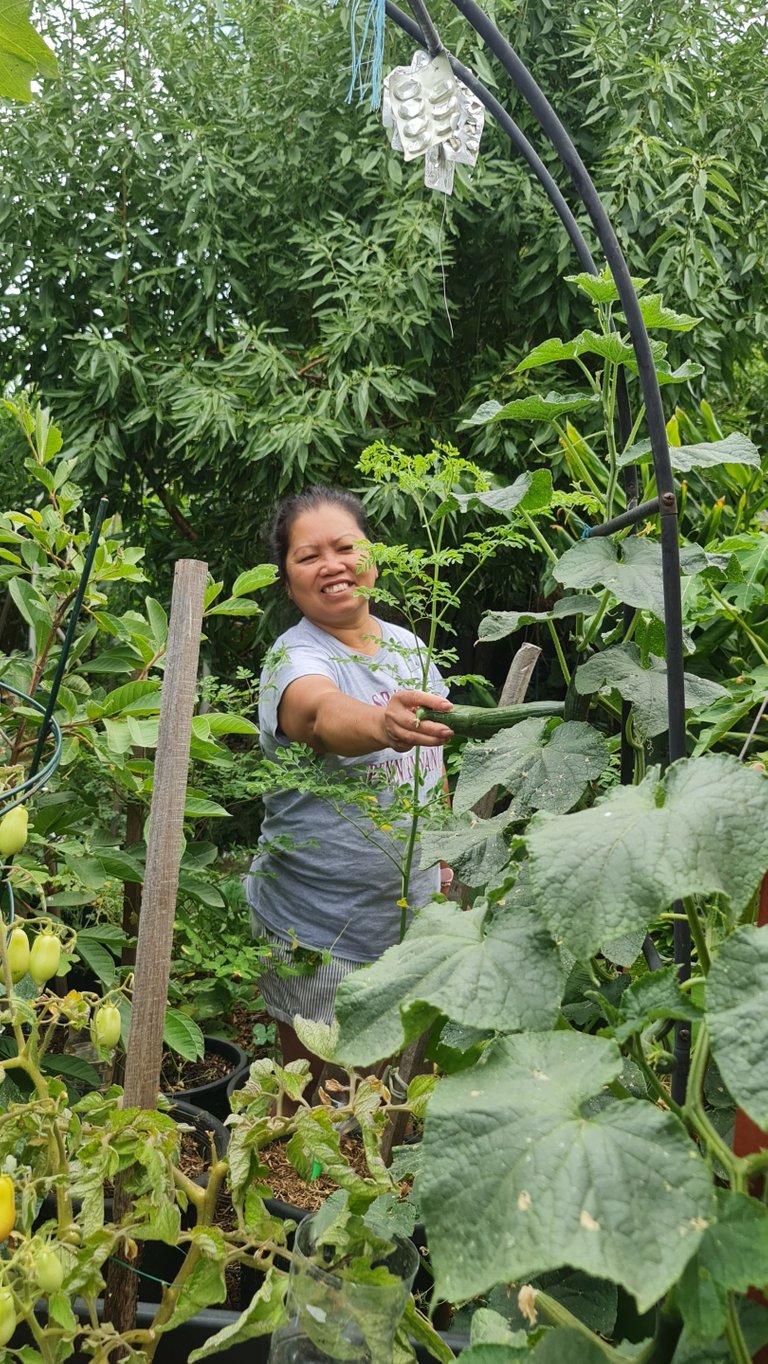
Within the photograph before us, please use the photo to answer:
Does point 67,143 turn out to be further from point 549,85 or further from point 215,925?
point 215,925

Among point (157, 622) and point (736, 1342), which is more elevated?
point (157, 622)

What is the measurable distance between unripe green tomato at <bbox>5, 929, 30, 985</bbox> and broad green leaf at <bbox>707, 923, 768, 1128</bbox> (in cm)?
62

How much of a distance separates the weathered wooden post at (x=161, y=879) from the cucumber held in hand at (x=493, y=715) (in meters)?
0.27

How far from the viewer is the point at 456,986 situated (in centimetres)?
55

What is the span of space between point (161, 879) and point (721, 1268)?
0.73 m

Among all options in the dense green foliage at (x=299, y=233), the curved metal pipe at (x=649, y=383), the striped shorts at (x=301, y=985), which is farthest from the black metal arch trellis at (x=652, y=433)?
the dense green foliage at (x=299, y=233)

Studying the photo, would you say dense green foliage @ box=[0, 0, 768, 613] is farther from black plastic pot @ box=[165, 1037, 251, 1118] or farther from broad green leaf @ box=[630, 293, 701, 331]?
broad green leaf @ box=[630, 293, 701, 331]

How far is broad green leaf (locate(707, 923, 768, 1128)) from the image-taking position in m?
0.45

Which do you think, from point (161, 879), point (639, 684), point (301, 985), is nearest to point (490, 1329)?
point (639, 684)

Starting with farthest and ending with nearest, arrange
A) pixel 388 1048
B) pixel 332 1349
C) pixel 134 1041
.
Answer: pixel 134 1041, pixel 332 1349, pixel 388 1048

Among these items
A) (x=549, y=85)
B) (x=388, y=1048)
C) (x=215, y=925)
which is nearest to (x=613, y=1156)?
(x=388, y=1048)

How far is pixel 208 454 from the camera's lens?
10.9ft

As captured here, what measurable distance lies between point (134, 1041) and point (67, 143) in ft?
11.1

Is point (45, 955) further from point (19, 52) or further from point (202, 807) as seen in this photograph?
point (19, 52)
